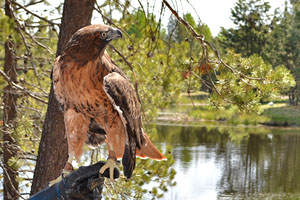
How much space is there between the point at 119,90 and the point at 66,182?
0.39m

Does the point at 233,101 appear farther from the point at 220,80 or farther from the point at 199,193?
the point at 199,193

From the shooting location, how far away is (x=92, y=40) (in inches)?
63.2

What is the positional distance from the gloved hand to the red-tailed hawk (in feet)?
0.14

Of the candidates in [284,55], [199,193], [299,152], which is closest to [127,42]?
[199,193]

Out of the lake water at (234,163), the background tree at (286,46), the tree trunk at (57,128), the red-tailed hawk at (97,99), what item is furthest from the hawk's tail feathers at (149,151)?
the background tree at (286,46)

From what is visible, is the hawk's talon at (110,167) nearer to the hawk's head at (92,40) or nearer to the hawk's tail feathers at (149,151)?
the hawk's tail feathers at (149,151)

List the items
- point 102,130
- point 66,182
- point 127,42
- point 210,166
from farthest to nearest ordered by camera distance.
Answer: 1. point 210,166
2. point 127,42
3. point 102,130
4. point 66,182

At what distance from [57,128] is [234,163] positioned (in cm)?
1197

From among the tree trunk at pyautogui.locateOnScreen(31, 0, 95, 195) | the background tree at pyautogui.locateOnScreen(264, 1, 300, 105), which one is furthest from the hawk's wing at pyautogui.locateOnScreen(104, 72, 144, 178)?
the background tree at pyautogui.locateOnScreen(264, 1, 300, 105)

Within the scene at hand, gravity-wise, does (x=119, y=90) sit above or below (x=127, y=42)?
below

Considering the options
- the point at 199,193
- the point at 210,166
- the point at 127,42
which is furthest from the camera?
the point at 210,166

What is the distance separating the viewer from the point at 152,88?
20.7 feet

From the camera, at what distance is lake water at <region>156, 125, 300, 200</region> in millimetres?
11680

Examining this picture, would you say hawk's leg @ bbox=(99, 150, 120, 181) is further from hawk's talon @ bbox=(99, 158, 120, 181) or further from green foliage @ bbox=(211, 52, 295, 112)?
green foliage @ bbox=(211, 52, 295, 112)
